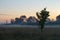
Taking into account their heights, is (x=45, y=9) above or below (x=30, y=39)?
above

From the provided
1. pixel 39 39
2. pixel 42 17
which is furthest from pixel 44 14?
pixel 39 39

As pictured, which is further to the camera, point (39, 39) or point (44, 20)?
point (44, 20)

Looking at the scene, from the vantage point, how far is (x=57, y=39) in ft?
129

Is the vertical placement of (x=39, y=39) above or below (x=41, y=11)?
below

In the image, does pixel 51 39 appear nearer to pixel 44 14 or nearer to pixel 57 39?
pixel 57 39

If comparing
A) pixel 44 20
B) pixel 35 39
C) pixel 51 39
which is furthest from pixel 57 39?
pixel 44 20

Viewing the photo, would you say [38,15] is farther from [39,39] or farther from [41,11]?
[39,39]

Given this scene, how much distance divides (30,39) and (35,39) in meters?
0.95

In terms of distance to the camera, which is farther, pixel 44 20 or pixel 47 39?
pixel 44 20

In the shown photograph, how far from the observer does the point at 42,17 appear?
61.9 metres

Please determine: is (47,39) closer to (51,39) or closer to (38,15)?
(51,39)

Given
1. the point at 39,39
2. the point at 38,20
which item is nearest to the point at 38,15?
the point at 38,20

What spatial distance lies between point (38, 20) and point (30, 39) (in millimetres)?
24237

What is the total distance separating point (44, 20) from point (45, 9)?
3581 mm
